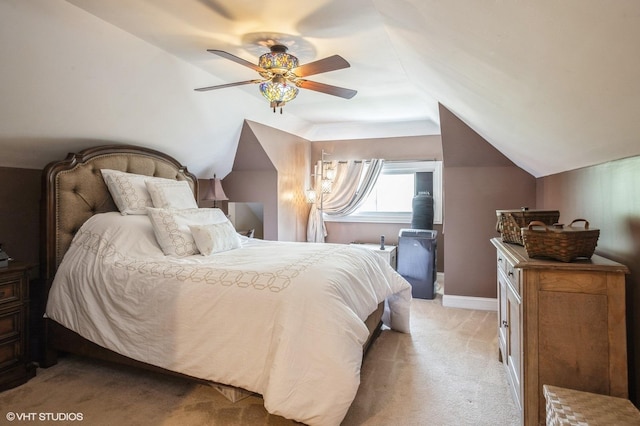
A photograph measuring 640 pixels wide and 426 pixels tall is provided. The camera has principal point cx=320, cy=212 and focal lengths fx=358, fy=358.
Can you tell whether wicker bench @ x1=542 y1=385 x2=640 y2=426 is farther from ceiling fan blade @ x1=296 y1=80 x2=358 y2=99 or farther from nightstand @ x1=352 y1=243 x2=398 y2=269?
nightstand @ x1=352 y1=243 x2=398 y2=269

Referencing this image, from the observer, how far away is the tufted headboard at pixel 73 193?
264 centimetres

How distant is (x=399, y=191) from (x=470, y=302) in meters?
2.03

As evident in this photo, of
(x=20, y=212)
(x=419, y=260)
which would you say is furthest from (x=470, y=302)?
(x=20, y=212)

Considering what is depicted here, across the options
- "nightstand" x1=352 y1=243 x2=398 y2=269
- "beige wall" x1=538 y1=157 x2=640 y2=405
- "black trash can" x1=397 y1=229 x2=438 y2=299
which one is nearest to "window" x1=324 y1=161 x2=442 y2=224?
"nightstand" x1=352 y1=243 x2=398 y2=269

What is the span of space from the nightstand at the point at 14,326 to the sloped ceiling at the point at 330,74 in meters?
0.94

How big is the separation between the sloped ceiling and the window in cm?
146

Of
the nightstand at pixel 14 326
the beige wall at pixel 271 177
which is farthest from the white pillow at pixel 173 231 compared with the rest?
the beige wall at pixel 271 177

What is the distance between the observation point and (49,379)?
2.41 metres

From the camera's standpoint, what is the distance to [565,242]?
155cm

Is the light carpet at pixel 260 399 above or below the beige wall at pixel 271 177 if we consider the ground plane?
below

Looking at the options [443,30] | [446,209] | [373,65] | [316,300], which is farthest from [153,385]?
[446,209]

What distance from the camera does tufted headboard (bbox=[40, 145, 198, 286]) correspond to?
264 cm

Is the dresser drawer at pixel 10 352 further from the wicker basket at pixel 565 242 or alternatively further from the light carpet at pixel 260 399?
the wicker basket at pixel 565 242

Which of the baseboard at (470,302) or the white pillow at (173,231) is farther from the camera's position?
the baseboard at (470,302)
